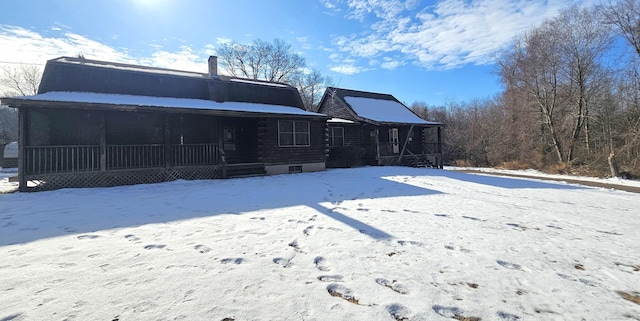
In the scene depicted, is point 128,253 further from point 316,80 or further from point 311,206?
point 316,80

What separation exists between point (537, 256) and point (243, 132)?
42.5 ft

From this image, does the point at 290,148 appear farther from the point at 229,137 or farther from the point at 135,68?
the point at 135,68

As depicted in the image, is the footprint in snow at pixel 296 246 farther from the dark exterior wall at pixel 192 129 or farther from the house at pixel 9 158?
the house at pixel 9 158

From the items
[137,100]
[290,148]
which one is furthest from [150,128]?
[290,148]

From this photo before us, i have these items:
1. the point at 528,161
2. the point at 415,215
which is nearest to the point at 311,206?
the point at 415,215

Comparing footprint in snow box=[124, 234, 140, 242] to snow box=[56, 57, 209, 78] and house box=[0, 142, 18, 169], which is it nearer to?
snow box=[56, 57, 209, 78]

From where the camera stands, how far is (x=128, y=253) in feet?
12.2

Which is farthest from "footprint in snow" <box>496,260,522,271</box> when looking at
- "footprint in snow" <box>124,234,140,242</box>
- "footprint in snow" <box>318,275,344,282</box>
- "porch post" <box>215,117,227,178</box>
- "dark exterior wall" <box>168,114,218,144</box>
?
"dark exterior wall" <box>168,114,218,144</box>

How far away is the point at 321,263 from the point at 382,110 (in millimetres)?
20975

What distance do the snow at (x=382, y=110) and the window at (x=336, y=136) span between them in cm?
206

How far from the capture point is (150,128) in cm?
1227

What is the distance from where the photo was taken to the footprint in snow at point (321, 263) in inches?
129

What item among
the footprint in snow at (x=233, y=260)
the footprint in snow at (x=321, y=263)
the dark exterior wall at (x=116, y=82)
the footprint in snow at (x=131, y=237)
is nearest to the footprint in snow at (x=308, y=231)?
the footprint in snow at (x=321, y=263)

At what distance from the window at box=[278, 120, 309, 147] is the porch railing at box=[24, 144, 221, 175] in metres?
3.07
